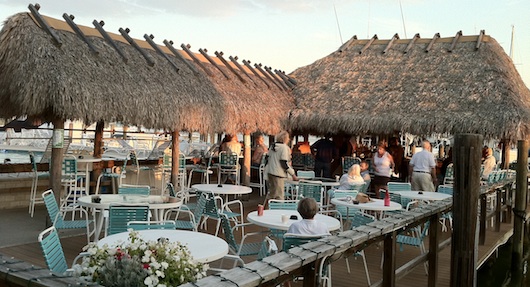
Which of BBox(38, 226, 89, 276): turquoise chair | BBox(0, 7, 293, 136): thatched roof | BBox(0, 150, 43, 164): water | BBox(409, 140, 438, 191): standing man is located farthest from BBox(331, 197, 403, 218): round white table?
BBox(0, 150, 43, 164): water

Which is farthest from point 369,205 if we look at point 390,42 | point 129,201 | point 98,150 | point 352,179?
→ point 390,42

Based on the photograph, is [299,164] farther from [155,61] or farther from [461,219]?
[461,219]

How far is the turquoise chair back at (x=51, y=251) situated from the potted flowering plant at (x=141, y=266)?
94 centimetres

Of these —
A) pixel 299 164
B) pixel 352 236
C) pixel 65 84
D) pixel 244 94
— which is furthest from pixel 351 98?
pixel 352 236

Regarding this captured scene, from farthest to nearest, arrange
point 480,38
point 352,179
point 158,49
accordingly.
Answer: point 480,38 < point 158,49 < point 352,179

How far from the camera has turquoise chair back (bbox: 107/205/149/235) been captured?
454 cm

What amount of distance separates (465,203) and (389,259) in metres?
1.23

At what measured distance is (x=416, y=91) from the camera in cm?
1284

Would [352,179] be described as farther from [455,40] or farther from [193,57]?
[455,40]

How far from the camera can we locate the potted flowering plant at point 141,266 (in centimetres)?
215

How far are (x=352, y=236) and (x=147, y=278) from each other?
148 cm

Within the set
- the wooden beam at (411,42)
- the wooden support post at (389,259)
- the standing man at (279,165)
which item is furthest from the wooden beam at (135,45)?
the wooden beam at (411,42)

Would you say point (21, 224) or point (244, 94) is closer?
point (21, 224)

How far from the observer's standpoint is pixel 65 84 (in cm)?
713
